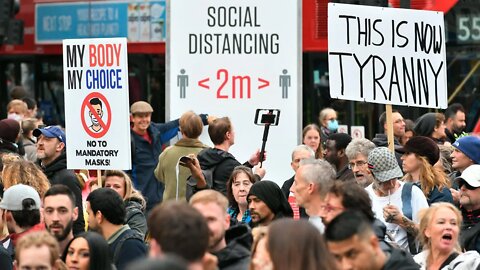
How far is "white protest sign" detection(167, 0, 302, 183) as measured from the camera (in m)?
12.8

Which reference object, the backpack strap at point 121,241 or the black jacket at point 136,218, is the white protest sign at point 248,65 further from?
the backpack strap at point 121,241

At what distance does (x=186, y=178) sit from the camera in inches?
470

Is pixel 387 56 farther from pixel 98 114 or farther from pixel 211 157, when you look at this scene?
pixel 98 114

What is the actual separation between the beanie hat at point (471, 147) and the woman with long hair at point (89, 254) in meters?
4.22

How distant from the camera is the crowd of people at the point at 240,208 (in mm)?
5176

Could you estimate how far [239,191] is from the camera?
1003 centimetres

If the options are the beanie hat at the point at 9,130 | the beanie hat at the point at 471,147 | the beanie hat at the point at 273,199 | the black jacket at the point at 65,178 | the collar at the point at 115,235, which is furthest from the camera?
the beanie hat at the point at 9,130

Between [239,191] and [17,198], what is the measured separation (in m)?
2.07

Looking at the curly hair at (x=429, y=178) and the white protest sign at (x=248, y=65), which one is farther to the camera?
the white protest sign at (x=248, y=65)

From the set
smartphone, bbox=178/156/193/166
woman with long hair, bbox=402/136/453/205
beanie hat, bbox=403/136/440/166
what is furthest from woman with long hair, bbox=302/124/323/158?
beanie hat, bbox=403/136/440/166

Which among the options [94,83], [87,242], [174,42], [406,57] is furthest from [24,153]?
[87,242]

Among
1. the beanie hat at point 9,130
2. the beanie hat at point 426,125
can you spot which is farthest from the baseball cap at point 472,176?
the beanie hat at point 9,130

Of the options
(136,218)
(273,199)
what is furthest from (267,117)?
(273,199)

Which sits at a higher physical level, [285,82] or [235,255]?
[285,82]
